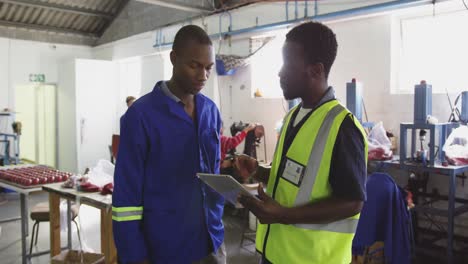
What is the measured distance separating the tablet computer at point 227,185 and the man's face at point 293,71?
0.33 metres

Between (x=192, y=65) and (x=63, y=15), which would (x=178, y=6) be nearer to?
(x=63, y=15)

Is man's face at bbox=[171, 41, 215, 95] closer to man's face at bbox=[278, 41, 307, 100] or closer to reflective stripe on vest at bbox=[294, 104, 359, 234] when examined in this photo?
man's face at bbox=[278, 41, 307, 100]

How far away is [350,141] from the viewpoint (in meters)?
1.16

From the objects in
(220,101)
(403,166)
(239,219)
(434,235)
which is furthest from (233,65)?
(434,235)

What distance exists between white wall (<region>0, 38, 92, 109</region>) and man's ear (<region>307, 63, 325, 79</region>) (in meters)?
7.39

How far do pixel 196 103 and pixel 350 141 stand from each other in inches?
25.4

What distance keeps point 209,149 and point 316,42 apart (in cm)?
58

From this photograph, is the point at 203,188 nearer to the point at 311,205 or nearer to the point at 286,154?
the point at 286,154

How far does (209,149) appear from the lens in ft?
5.12

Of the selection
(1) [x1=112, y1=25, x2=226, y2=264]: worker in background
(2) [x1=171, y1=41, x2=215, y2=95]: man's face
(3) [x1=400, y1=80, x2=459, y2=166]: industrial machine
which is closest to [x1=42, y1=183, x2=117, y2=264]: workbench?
(1) [x1=112, y1=25, x2=226, y2=264]: worker in background

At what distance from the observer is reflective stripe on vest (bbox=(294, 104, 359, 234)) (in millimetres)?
1203

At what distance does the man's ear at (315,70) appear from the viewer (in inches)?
49.7

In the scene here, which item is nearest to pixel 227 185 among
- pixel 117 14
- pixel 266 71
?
pixel 266 71

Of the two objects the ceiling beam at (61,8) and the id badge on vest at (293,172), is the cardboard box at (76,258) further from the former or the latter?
the ceiling beam at (61,8)
